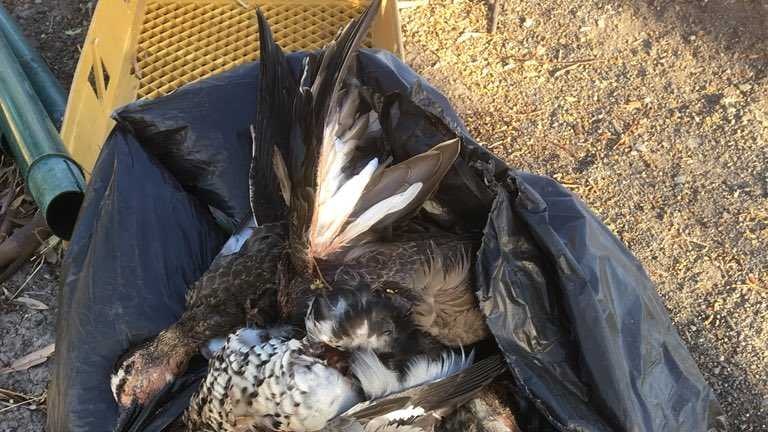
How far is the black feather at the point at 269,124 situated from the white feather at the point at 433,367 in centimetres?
57

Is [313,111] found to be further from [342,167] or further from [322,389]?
[322,389]

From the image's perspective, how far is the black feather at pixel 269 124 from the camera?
5.99ft

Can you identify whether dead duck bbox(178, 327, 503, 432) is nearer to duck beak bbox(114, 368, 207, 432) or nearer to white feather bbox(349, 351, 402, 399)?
white feather bbox(349, 351, 402, 399)

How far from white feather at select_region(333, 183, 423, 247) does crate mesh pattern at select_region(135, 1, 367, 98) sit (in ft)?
3.35

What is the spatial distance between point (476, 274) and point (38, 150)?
4.40 ft

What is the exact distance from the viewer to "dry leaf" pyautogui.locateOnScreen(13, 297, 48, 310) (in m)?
2.29

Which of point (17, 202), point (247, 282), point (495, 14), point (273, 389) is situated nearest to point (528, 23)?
point (495, 14)

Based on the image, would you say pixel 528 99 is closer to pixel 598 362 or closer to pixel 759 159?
pixel 759 159

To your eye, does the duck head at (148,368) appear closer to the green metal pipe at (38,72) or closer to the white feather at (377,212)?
the white feather at (377,212)

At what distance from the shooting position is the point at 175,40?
253cm

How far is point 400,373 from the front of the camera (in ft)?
5.12

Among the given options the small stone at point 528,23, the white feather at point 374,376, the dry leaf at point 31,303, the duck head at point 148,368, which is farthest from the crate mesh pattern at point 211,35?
the white feather at point 374,376

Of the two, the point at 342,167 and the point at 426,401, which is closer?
the point at 426,401

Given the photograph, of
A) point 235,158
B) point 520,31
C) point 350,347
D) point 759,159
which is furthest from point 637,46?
point 350,347
